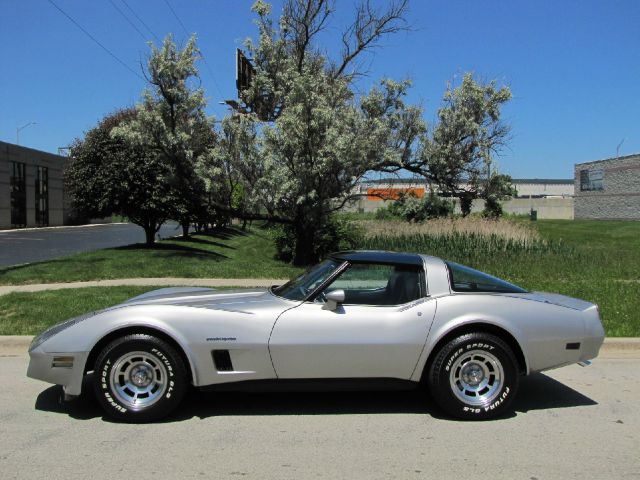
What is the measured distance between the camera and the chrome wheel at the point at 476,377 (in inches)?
189

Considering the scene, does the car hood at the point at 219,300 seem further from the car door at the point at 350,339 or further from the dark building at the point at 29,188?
the dark building at the point at 29,188

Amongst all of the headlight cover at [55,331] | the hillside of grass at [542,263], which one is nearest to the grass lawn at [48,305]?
the headlight cover at [55,331]

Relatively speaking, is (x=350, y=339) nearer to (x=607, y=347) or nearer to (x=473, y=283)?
(x=473, y=283)

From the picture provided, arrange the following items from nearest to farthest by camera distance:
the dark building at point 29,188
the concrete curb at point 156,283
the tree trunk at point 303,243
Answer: the concrete curb at point 156,283 < the tree trunk at point 303,243 < the dark building at point 29,188

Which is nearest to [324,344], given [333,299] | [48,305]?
[333,299]

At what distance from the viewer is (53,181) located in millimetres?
51594

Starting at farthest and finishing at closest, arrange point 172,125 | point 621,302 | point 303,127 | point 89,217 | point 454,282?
point 89,217 < point 172,125 < point 303,127 < point 621,302 < point 454,282

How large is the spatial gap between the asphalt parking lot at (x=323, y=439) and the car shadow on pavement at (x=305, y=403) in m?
0.02

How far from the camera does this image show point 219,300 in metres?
4.99

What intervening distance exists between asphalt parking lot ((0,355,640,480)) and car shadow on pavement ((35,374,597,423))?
0.02 m

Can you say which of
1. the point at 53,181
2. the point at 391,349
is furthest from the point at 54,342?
the point at 53,181

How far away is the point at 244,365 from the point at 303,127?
11009mm

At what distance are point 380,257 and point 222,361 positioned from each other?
63.8 inches

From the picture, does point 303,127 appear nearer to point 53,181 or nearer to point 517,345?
point 517,345
